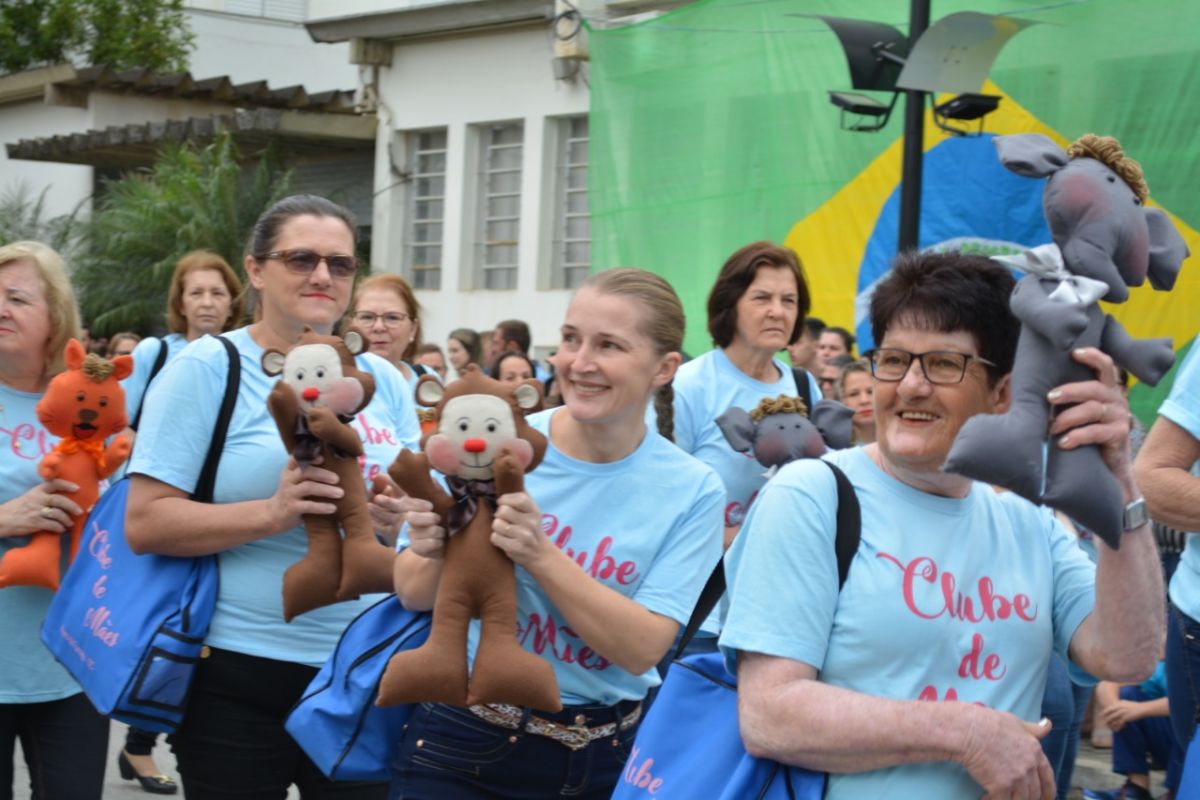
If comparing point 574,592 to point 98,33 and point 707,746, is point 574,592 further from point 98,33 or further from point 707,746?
point 98,33

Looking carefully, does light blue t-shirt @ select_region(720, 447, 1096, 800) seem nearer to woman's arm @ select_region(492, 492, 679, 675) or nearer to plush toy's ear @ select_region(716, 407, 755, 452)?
woman's arm @ select_region(492, 492, 679, 675)

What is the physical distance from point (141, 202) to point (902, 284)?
64.2ft

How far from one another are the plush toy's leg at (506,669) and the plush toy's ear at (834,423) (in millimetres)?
2925

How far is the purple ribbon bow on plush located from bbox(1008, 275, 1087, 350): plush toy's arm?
4.07 ft

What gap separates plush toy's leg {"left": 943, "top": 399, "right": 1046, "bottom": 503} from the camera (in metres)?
2.57

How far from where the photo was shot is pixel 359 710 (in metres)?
3.59

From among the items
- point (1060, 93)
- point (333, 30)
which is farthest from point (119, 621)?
point (333, 30)

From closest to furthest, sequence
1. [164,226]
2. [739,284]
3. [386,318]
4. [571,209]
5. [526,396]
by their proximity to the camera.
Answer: [526,396]
[739,284]
[386,318]
[571,209]
[164,226]

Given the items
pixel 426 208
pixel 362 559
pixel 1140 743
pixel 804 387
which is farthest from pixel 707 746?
pixel 426 208

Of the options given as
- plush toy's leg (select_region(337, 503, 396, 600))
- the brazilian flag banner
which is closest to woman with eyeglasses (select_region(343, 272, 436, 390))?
the brazilian flag banner

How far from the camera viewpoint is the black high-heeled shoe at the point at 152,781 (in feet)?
23.5

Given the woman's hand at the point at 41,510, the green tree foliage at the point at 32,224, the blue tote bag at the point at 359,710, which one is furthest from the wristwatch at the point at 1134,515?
the green tree foliage at the point at 32,224

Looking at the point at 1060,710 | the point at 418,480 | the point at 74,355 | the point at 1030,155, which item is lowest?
the point at 1060,710

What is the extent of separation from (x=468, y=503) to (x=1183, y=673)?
171 centimetres
